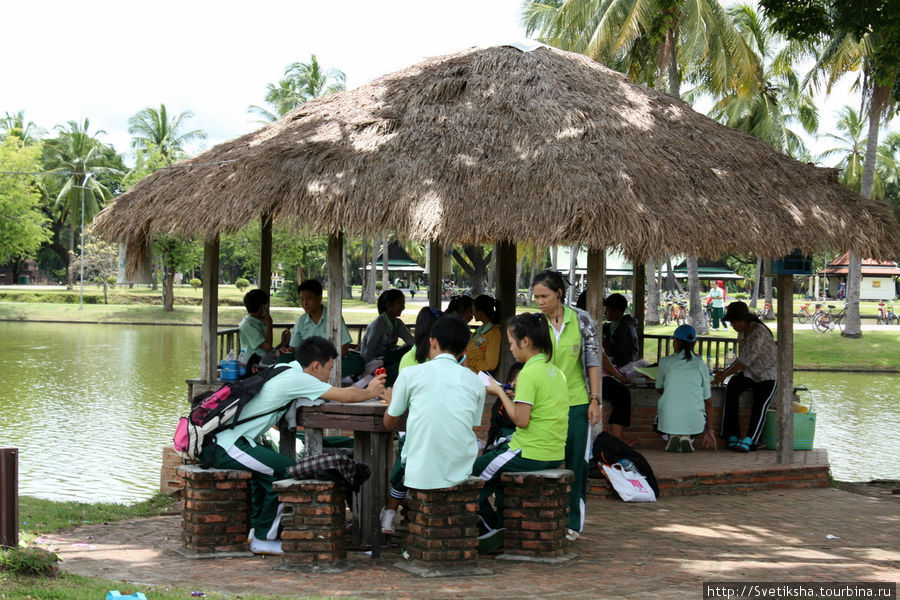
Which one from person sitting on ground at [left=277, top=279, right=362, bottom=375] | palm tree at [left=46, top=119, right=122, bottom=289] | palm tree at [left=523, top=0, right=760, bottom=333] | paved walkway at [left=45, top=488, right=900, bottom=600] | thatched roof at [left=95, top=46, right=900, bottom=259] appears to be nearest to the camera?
paved walkway at [left=45, top=488, right=900, bottom=600]

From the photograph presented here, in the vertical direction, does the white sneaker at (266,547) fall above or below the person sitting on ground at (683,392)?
below

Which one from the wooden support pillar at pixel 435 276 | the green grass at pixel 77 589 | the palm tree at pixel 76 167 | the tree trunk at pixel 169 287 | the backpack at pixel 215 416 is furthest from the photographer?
the palm tree at pixel 76 167

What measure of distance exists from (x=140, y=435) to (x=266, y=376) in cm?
812

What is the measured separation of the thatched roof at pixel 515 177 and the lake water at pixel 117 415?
316cm

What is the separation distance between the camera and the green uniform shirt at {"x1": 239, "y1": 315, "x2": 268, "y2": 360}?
9.82 metres

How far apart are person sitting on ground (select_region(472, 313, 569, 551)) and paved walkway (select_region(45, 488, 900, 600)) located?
65 cm

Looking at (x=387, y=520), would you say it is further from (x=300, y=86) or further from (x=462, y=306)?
(x=300, y=86)

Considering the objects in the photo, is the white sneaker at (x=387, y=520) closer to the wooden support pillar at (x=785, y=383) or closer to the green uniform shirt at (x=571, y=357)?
the green uniform shirt at (x=571, y=357)

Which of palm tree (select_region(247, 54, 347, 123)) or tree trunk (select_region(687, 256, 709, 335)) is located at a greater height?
palm tree (select_region(247, 54, 347, 123))

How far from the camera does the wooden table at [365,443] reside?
20.0ft

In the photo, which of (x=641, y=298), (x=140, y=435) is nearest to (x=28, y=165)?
(x=140, y=435)

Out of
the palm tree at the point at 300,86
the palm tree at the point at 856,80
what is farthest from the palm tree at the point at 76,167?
the palm tree at the point at 856,80

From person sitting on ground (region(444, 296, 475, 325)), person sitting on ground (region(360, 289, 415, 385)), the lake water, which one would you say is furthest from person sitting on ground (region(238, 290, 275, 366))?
person sitting on ground (region(444, 296, 475, 325))

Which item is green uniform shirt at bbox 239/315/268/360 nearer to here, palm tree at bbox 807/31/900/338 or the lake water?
the lake water
